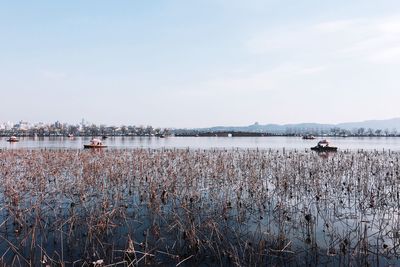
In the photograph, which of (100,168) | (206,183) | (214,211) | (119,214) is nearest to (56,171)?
(100,168)

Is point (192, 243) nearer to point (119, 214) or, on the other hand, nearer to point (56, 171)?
point (119, 214)

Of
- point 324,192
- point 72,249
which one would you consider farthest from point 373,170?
point 72,249

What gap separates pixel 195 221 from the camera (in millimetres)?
11070

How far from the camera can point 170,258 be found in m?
8.62

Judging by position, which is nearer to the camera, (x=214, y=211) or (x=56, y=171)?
(x=214, y=211)

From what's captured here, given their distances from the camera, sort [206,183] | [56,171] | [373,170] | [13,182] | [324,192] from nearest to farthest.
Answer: [324,192], [13,182], [206,183], [56,171], [373,170]

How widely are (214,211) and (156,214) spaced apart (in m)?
1.98

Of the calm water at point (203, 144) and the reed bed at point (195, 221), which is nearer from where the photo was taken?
the reed bed at point (195, 221)

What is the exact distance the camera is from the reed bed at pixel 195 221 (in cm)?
841

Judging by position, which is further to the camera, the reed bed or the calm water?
the calm water

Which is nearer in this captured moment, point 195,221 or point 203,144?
point 195,221

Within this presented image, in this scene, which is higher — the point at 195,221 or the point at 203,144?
the point at 195,221

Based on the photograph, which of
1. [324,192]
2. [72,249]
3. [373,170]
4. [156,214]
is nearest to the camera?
[72,249]

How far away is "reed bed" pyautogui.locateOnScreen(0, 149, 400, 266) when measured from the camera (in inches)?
331
